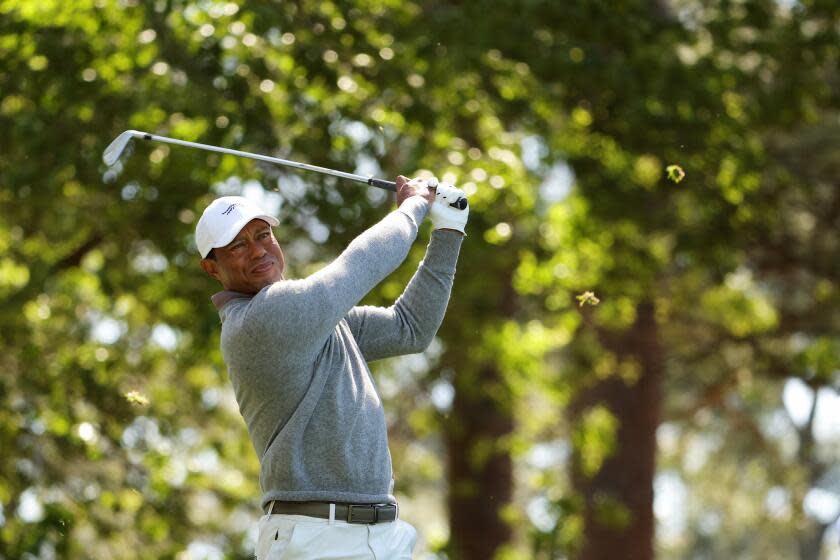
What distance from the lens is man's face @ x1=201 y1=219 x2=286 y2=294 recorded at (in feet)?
12.3

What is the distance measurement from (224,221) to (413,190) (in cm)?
59

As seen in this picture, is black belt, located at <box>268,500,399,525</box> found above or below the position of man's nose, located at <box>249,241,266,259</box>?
below

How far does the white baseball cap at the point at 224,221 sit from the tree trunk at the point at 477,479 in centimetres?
813

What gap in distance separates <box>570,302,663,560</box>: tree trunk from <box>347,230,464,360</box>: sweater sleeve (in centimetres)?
903

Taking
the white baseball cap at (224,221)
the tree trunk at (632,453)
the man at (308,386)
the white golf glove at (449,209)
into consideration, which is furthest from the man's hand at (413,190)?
the tree trunk at (632,453)

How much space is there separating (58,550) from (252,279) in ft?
16.7

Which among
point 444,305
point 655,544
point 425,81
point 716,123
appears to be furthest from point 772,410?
point 444,305

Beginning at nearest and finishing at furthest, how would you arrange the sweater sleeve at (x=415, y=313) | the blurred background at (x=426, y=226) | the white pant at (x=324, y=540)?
the white pant at (x=324, y=540) < the sweater sleeve at (x=415, y=313) < the blurred background at (x=426, y=226)

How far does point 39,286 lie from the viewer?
8766 mm

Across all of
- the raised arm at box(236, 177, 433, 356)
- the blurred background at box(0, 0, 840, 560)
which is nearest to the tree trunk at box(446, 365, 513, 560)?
the blurred background at box(0, 0, 840, 560)

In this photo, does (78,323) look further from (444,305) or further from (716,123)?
(444,305)

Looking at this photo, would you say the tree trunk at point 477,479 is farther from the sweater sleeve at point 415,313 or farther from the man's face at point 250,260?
the man's face at point 250,260

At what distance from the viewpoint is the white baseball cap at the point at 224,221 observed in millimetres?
3732

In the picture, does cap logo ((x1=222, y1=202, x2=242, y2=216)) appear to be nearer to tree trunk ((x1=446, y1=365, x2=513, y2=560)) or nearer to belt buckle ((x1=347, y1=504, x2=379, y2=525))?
belt buckle ((x1=347, y1=504, x2=379, y2=525))
